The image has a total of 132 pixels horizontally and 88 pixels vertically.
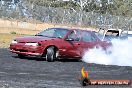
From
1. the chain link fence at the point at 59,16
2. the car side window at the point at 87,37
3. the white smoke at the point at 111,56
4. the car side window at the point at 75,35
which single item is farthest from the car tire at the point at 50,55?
the chain link fence at the point at 59,16

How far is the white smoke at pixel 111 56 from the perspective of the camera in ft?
57.9

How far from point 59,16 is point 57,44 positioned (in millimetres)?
38530

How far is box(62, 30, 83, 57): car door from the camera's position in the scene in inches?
687

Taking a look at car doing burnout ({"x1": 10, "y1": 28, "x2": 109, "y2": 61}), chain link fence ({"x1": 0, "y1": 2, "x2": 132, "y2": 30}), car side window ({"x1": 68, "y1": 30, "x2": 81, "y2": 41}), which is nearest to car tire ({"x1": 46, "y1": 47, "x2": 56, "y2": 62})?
car doing burnout ({"x1": 10, "y1": 28, "x2": 109, "y2": 61})

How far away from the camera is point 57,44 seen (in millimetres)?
17031

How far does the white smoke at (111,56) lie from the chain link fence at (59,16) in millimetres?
32479

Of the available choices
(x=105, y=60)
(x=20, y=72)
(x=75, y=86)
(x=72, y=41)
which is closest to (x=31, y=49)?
(x=72, y=41)

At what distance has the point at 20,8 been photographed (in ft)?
173

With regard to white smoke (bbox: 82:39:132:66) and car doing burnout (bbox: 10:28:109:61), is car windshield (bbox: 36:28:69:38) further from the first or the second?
white smoke (bbox: 82:39:132:66)

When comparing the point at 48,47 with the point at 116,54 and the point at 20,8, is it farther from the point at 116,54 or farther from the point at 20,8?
the point at 20,8

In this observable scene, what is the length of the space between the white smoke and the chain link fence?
107 ft

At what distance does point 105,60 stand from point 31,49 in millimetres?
3083

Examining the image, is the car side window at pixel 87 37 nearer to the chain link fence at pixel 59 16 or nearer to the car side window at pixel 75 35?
the car side window at pixel 75 35

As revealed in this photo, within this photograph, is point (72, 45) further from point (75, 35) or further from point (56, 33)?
point (56, 33)
